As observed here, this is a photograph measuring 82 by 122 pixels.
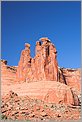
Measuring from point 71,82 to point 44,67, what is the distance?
41.8 feet

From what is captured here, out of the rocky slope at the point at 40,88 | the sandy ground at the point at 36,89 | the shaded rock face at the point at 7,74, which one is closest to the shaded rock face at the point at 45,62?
the rocky slope at the point at 40,88

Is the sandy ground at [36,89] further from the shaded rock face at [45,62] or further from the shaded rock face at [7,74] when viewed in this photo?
the shaded rock face at [7,74]

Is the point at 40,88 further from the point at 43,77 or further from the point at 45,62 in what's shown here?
the point at 45,62

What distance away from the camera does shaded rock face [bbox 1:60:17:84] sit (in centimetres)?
5434

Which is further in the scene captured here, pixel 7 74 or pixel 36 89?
pixel 7 74

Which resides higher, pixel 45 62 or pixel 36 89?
pixel 45 62

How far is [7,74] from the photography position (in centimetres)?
5766

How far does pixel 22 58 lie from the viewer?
52.6 meters

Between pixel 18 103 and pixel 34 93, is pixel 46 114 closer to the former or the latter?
pixel 18 103

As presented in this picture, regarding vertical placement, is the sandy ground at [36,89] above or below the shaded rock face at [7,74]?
below

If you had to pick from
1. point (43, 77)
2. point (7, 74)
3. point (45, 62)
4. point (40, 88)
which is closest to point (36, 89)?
point (40, 88)

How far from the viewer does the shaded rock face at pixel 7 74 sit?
54.3m

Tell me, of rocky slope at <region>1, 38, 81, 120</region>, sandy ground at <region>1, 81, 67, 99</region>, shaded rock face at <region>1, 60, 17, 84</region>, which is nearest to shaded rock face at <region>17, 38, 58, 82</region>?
rocky slope at <region>1, 38, 81, 120</region>

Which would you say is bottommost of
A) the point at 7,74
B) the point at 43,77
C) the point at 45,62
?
the point at 43,77
